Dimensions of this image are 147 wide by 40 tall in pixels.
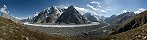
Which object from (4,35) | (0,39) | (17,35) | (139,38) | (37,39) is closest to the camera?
(0,39)

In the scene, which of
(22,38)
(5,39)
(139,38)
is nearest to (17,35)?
(22,38)

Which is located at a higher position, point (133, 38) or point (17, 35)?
point (17, 35)

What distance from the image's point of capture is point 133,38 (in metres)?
86.7

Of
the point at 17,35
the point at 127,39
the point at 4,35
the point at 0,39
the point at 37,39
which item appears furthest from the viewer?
the point at 127,39

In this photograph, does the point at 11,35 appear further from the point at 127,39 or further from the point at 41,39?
the point at 127,39

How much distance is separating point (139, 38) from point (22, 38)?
129ft

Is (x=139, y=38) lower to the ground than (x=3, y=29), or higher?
lower

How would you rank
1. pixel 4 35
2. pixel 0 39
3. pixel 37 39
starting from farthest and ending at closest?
1. pixel 37 39
2. pixel 4 35
3. pixel 0 39

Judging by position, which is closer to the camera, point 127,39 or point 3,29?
point 3,29

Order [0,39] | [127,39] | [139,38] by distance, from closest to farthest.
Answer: [0,39]
[139,38]
[127,39]

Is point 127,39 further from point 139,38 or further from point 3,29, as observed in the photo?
point 3,29

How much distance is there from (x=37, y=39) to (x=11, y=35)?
467 inches

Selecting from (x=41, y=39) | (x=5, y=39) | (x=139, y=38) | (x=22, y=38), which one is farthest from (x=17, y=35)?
(x=139, y=38)

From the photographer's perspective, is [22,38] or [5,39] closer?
[5,39]
